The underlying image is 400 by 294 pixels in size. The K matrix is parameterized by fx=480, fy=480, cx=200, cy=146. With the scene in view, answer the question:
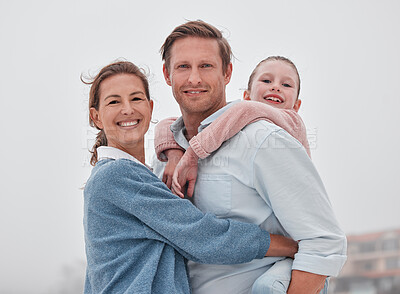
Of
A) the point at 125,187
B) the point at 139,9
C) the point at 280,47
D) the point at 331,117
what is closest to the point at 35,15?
the point at 139,9

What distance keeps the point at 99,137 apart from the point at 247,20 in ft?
7.48

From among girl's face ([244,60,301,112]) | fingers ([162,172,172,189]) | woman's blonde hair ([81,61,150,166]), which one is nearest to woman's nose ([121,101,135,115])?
woman's blonde hair ([81,61,150,166])

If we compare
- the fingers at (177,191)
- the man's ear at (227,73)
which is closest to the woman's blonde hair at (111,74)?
the man's ear at (227,73)

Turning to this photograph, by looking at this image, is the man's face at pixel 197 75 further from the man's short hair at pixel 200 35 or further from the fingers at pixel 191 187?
the fingers at pixel 191 187

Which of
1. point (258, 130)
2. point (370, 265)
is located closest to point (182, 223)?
point (258, 130)

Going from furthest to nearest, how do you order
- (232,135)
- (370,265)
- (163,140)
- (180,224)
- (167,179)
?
(370,265), (163,140), (167,179), (232,135), (180,224)

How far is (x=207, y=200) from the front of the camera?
134cm

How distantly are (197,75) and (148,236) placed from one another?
52 cm

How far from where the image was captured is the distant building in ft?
11.2

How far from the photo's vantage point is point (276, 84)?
1.65 metres

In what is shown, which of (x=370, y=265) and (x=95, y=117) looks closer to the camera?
(x=95, y=117)

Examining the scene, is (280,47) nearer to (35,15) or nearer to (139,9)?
(139,9)

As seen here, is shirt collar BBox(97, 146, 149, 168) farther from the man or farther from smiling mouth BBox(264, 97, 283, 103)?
smiling mouth BBox(264, 97, 283, 103)

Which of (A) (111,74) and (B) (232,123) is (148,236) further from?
(A) (111,74)
